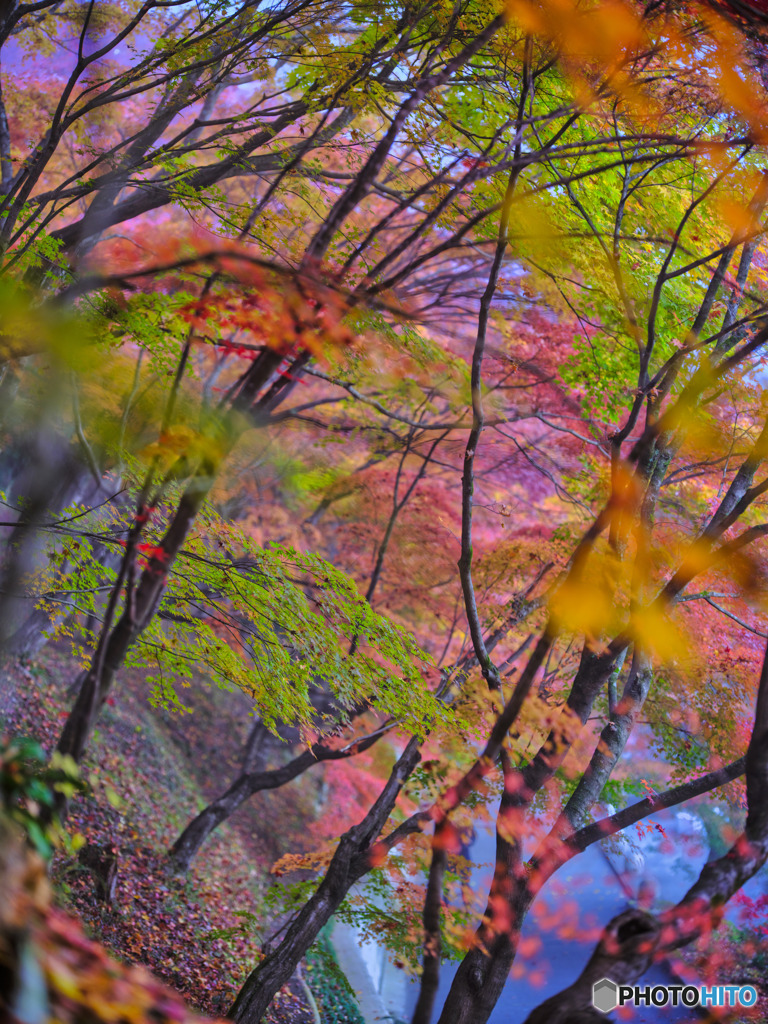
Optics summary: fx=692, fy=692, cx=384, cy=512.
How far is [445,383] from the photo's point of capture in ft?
31.5

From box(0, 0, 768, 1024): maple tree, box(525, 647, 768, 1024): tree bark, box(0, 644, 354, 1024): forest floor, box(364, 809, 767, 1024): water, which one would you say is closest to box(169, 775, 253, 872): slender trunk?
box(0, 0, 768, 1024): maple tree

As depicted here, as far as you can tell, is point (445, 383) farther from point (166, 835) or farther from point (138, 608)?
point (166, 835)

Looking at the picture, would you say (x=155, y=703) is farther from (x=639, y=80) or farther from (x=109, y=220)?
(x=639, y=80)

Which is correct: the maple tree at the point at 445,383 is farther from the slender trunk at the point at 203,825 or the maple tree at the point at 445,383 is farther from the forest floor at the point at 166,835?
the forest floor at the point at 166,835

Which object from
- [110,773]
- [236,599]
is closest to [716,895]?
[236,599]

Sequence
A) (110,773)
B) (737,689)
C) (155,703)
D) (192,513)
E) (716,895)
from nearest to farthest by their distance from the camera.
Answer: (716,895) → (192,513) → (155,703) → (737,689) → (110,773)

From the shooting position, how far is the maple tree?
330 cm

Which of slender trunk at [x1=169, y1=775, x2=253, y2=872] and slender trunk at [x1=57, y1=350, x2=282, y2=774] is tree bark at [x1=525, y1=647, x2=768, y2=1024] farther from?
slender trunk at [x1=169, y1=775, x2=253, y2=872]

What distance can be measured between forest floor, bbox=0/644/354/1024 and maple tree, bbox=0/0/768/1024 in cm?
98

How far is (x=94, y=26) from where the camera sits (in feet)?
29.0

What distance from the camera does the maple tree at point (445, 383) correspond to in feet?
10.8

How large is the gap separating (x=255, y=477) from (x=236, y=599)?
7.79 m

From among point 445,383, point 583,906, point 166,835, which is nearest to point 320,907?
point 166,835

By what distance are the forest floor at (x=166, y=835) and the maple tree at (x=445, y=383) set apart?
3.22 ft
